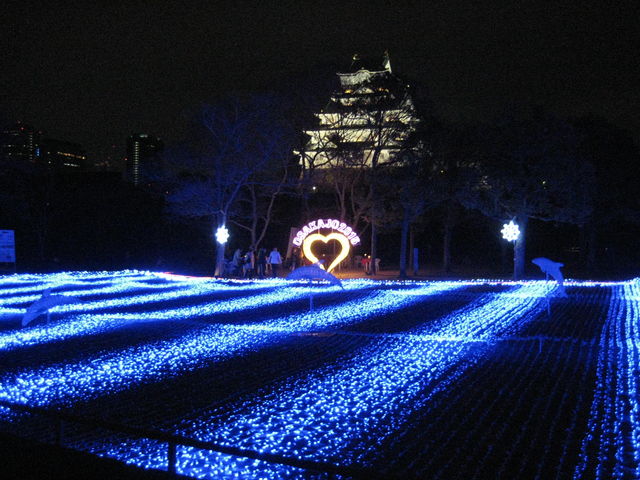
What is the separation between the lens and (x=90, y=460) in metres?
3.69

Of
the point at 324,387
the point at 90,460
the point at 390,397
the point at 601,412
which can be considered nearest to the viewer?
the point at 90,460

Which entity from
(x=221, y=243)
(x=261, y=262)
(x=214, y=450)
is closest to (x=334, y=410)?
(x=214, y=450)

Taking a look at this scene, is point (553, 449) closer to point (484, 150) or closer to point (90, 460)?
point (90, 460)

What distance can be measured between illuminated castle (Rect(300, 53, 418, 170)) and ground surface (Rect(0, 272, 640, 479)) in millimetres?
14224

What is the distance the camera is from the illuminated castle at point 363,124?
27.0 m

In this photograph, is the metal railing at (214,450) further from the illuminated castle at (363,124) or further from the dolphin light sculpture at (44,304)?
the illuminated castle at (363,124)

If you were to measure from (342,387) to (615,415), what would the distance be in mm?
2933

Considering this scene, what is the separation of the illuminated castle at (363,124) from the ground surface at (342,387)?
560 inches

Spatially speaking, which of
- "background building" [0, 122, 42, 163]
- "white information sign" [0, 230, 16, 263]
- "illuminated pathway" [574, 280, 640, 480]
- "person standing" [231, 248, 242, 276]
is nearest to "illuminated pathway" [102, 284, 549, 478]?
"illuminated pathway" [574, 280, 640, 480]

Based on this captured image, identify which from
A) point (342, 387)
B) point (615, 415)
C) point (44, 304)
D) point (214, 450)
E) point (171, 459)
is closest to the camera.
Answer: point (214, 450)

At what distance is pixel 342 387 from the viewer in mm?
7137

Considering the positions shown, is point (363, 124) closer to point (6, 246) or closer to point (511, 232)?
point (511, 232)

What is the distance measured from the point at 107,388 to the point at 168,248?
30.6 meters

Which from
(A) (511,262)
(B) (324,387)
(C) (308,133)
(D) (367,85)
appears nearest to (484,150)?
(D) (367,85)
